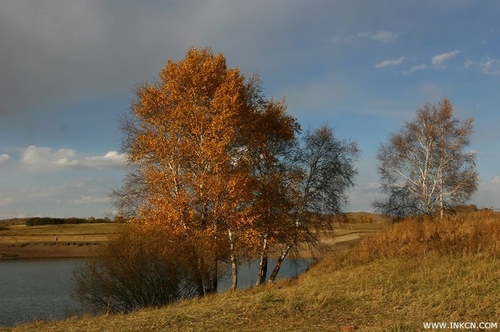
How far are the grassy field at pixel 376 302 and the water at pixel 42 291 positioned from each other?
736 cm

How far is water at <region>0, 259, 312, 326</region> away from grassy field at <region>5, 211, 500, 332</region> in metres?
7.36

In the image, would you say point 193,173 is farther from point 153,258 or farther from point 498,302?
point 498,302

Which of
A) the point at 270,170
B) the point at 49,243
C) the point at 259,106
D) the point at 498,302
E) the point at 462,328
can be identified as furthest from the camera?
the point at 49,243

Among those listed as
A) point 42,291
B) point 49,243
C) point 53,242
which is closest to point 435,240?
point 42,291

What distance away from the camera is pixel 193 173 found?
64.9 ft

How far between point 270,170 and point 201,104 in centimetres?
604

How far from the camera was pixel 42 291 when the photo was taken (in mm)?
32438

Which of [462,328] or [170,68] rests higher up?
[170,68]

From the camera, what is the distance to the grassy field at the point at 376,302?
31.8 ft

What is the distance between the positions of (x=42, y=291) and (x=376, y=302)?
2842 cm

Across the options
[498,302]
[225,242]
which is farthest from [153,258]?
[498,302]

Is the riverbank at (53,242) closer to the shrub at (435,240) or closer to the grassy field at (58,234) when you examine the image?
the grassy field at (58,234)

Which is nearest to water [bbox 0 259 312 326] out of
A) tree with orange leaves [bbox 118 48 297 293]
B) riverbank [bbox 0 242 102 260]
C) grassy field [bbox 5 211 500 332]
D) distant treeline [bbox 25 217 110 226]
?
tree with orange leaves [bbox 118 48 297 293]

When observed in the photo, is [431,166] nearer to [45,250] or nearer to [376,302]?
[376,302]
